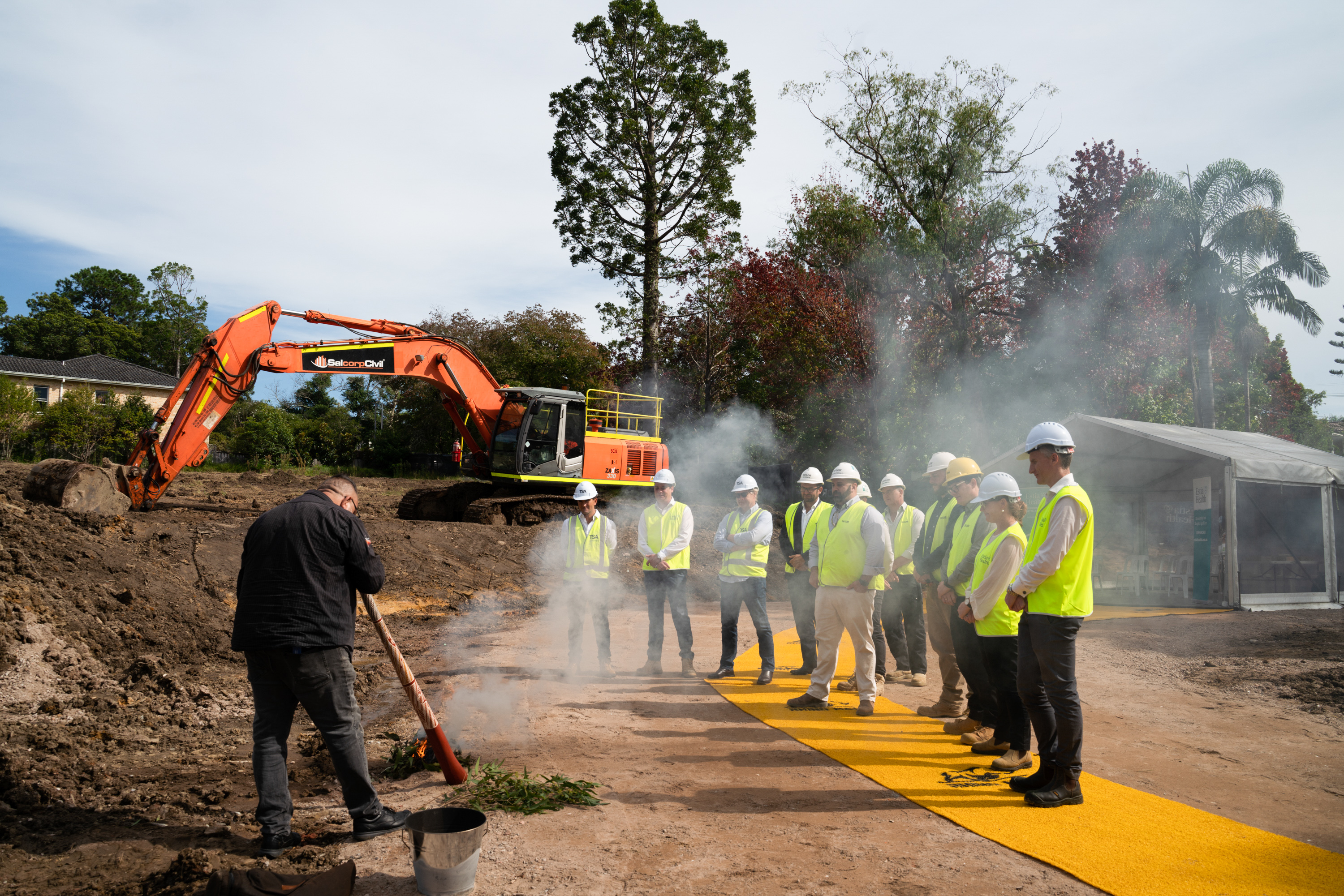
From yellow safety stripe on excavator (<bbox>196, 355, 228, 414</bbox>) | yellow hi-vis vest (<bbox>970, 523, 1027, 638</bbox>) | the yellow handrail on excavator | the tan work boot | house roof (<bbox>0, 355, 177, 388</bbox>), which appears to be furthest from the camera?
house roof (<bbox>0, 355, 177, 388</bbox>)

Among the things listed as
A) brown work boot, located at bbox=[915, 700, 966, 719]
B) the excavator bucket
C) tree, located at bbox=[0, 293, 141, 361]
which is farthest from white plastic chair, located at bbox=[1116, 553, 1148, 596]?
tree, located at bbox=[0, 293, 141, 361]

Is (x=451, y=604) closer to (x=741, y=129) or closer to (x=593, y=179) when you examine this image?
(x=593, y=179)

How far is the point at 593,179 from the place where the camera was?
2414 cm

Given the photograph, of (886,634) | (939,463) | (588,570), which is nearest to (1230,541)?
(886,634)

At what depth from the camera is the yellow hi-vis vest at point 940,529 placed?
648 centimetres

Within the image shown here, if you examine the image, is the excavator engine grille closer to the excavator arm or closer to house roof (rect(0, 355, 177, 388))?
the excavator arm

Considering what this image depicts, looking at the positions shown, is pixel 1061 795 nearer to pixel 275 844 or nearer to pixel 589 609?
pixel 275 844

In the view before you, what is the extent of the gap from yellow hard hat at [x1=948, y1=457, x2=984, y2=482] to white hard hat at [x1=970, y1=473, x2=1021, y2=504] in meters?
0.99

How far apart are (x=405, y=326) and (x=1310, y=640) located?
1470cm

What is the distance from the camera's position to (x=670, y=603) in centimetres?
745

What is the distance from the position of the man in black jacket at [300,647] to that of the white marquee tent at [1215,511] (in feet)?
41.1

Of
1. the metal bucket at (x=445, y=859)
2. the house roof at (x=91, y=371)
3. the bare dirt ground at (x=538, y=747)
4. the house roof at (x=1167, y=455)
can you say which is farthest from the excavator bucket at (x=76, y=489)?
the house roof at (x=91, y=371)

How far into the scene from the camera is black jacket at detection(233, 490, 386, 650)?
3631mm

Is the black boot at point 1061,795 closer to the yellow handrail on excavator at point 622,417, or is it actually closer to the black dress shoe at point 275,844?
the black dress shoe at point 275,844
